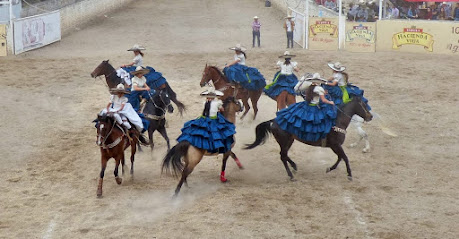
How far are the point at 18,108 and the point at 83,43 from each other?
11568mm

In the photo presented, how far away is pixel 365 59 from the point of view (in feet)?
85.9

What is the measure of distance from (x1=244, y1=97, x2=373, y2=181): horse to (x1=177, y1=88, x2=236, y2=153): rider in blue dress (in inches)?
50.4

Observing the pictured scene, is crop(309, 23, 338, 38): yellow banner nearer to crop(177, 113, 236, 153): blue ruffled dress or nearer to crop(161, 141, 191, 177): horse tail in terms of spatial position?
crop(177, 113, 236, 153): blue ruffled dress

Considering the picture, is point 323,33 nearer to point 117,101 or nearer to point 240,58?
point 240,58

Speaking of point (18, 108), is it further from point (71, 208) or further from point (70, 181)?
point (71, 208)

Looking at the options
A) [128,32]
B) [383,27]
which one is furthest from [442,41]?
[128,32]

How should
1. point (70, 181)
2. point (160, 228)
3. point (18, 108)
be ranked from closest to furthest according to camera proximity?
1. point (160, 228)
2. point (70, 181)
3. point (18, 108)

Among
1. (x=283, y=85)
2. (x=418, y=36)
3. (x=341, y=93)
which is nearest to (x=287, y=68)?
(x=283, y=85)

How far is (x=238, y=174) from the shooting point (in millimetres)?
13906

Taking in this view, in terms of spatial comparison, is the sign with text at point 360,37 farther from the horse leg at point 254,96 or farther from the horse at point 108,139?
the horse at point 108,139

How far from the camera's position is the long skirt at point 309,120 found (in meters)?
12.9

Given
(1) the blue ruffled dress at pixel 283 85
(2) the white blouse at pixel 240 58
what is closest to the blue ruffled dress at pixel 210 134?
(1) the blue ruffled dress at pixel 283 85

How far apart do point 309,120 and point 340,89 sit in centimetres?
202

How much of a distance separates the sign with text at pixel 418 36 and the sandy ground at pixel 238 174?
817 millimetres
